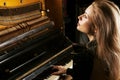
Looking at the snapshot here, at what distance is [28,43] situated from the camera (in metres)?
2.48

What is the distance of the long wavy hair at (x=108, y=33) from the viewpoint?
1893 mm

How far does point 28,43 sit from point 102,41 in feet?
2.88

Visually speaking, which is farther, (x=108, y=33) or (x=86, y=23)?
(x=86, y=23)

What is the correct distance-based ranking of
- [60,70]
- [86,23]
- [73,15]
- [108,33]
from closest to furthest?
1. [108,33]
2. [86,23]
3. [60,70]
4. [73,15]

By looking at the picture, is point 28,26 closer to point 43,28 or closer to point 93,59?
point 43,28

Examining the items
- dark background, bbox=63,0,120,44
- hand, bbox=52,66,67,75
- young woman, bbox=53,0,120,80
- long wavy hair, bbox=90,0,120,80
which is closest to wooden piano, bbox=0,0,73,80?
hand, bbox=52,66,67,75

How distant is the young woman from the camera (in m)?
1.90

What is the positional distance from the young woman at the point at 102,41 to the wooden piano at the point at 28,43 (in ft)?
1.86

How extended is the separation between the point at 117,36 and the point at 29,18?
1.12 meters

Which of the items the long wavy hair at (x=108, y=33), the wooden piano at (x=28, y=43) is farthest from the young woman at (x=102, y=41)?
the wooden piano at (x=28, y=43)

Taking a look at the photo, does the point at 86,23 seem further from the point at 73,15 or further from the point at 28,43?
the point at 73,15

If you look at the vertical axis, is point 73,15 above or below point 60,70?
above

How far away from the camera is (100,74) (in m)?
1.99

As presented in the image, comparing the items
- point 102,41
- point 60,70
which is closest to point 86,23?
point 102,41
